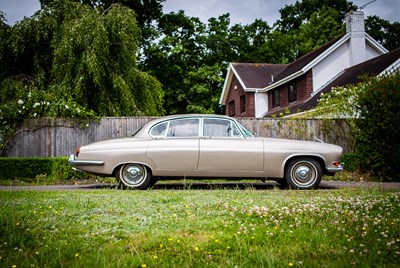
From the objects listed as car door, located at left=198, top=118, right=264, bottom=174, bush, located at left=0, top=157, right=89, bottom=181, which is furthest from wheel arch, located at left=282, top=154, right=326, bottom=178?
bush, located at left=0, top=157, right=89, bottom=181

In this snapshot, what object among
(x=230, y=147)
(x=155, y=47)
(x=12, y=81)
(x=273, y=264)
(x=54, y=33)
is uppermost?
(x=155, y=47)

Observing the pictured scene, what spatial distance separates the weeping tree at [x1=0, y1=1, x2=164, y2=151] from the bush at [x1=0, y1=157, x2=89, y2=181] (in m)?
3.72

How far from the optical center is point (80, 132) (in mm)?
13914

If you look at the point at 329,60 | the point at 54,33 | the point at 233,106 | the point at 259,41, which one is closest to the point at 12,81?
the point at 54,33

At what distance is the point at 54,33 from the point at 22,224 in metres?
14.5

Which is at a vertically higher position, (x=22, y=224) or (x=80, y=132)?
(x=80, y=132)

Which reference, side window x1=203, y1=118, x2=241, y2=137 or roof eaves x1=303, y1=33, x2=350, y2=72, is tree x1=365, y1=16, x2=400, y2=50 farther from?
side window x1=203, y1=118, x2=241, y2=137

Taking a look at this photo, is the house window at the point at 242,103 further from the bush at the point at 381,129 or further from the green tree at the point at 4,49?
the bush at the point at 381,129

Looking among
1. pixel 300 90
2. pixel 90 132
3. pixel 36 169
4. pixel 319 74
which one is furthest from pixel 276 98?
pixel 36 169

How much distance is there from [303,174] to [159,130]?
342cm

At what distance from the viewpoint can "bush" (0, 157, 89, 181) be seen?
12.0m

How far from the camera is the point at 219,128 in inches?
368

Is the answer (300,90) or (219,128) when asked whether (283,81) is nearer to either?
(300,90)

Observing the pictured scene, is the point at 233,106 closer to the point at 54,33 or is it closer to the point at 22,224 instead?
the point at 54,33
